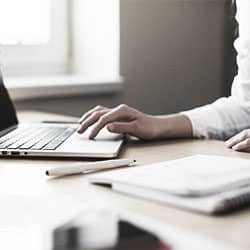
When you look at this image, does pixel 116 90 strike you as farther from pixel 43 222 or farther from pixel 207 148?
pixel 43 222

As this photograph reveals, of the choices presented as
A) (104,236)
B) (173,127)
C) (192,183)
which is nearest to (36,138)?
(173,127)

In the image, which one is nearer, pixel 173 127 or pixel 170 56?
pixel 173 127

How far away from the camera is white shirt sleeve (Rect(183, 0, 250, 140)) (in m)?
1.26

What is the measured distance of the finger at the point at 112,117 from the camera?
111cm

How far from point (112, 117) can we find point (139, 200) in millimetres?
449

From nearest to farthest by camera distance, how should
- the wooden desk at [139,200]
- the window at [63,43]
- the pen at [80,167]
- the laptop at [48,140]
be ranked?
the wooden desk at [139,200], the pen at [80,167], the laptop at [48,140], the window at [63,43]

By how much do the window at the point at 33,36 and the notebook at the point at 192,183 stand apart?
132 cm

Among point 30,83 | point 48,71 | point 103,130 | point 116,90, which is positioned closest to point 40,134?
point 103,130

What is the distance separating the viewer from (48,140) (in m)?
1.10

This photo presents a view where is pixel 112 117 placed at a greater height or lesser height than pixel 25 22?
lesser

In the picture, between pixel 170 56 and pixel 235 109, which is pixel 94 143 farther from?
pixel 170 56

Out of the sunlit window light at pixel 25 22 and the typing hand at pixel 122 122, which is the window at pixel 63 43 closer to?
the sunlit window light at pixel 25 22

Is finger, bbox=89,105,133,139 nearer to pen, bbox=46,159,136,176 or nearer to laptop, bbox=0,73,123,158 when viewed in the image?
laptop, bbox=0,73,123,158

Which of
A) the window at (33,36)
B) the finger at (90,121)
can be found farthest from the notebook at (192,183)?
the window at (33,36)
